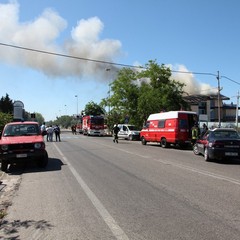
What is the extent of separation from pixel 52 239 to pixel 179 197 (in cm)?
377

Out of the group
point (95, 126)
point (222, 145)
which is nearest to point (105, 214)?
point (222, 145)

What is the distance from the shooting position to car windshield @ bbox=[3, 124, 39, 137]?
16.6 meters

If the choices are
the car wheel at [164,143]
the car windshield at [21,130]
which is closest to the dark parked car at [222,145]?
the car windshield at [21,130]

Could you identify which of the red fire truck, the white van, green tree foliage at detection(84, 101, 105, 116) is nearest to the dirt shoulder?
the white van

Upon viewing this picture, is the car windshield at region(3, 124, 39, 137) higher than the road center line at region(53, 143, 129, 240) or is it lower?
higher

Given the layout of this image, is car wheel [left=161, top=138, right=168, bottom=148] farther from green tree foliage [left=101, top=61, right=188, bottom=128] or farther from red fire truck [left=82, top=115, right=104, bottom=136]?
red fire truck [left=82, top=115, right=104, bottom=136]

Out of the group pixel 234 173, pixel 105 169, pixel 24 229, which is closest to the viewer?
pixel 24 229

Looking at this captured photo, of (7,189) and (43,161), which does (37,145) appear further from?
(7,189)

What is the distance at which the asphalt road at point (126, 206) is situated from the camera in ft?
20.4

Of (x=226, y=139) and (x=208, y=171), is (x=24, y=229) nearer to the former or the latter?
(x=208, y=171)

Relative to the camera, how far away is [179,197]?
29.1ft

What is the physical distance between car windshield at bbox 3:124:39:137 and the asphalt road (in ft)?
12.1

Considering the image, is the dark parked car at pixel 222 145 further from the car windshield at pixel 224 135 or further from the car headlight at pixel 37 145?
the car headlight at pixel 37 145

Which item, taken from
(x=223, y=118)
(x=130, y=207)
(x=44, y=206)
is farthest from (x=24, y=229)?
(x=223, y=118)
